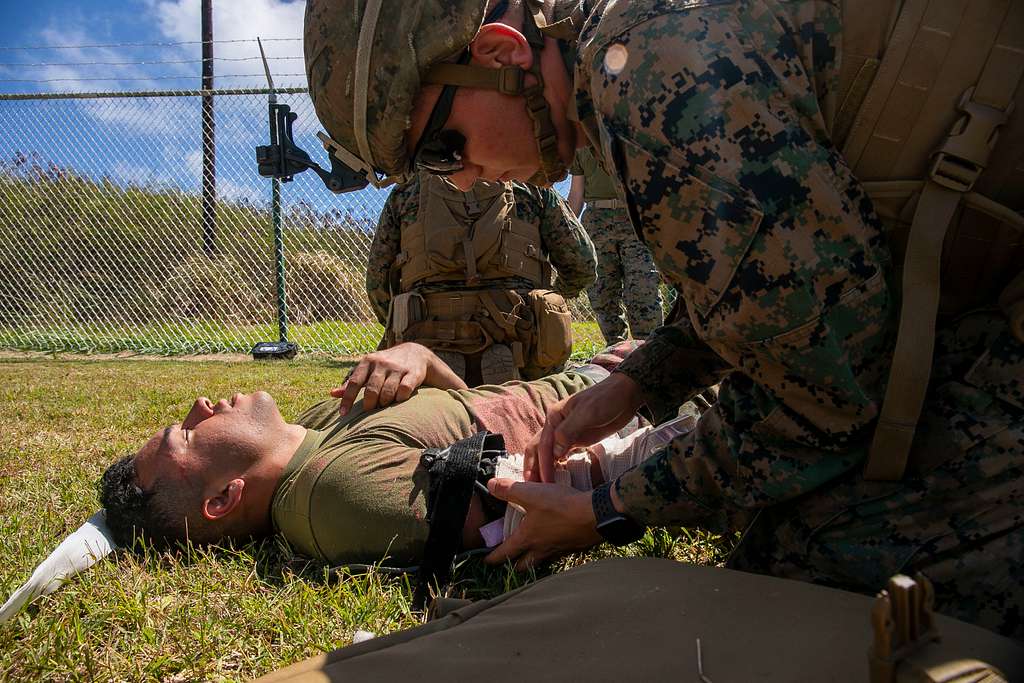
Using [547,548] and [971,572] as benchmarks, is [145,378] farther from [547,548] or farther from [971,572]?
[971,572]

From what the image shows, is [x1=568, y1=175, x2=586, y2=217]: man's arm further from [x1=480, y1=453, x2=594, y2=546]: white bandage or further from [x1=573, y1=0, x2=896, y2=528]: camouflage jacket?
[x1=573, y1=0, x2=896, y2=528]: camouflage jacket

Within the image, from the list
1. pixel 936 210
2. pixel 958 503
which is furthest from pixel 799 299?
pixel 958 503

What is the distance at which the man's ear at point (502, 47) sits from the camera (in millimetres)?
1631

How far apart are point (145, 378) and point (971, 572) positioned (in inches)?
258

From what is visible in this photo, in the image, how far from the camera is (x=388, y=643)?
1434mm

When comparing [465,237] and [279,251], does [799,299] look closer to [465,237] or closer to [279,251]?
[465,237]

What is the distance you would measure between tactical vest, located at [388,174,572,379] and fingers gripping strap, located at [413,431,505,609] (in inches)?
80.2

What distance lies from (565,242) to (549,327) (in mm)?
601

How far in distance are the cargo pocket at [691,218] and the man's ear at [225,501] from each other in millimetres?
1536

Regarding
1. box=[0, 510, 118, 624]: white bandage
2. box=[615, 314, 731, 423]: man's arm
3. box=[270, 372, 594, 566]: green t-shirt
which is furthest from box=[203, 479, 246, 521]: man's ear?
box=[615, 314, 731, 423]: man's arm

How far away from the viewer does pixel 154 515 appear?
2.27 m

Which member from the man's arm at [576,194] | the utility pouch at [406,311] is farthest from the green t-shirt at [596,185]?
the utility pouch at [406,311]

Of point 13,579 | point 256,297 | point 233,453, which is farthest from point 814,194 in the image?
point 256,297

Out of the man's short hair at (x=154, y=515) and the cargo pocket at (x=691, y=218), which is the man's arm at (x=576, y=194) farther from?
the cargo pocket at (x=691, y=218)
